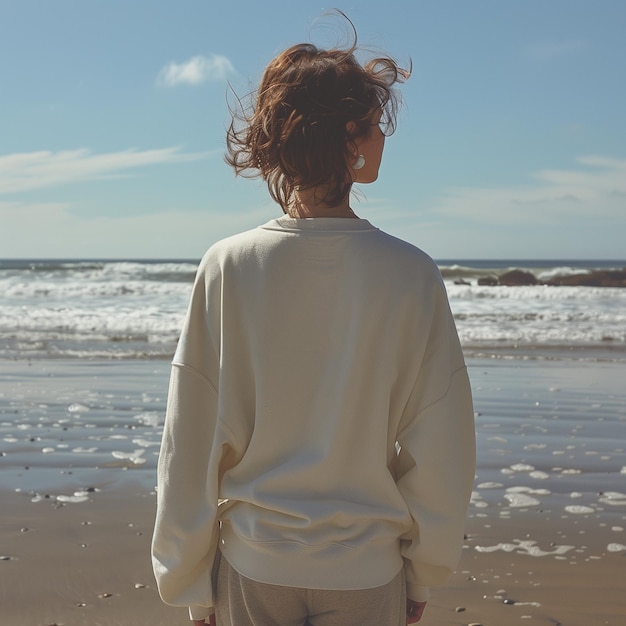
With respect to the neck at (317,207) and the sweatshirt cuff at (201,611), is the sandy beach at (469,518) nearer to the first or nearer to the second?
the sweatshirt cuff at (201,611)

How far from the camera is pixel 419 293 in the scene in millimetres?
1467

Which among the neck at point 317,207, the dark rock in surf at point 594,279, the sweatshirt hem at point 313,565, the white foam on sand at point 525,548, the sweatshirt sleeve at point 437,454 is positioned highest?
the neck at point 317,207

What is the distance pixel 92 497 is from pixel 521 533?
2.16 m

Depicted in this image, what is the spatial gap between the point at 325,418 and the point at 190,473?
0.92 ft

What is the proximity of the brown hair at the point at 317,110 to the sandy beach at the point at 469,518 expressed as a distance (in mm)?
2089

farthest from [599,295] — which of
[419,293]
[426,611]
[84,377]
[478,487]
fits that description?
[419,293]

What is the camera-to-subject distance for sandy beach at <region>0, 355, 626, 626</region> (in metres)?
3.18

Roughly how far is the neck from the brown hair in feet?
0.03

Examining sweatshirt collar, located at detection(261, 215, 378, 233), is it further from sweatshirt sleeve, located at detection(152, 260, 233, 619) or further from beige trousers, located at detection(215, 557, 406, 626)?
beige trousers, located at detection(215, 557, 406, 626)

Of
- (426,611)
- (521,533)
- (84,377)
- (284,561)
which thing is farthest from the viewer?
(84,377)

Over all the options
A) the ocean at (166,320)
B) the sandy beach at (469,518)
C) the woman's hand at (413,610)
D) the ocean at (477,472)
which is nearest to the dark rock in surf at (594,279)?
the ocean at (166,320)

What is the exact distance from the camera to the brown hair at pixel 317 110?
1.44m

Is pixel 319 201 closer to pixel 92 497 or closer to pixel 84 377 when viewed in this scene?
pixel 92 497

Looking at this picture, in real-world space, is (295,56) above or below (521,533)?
above
